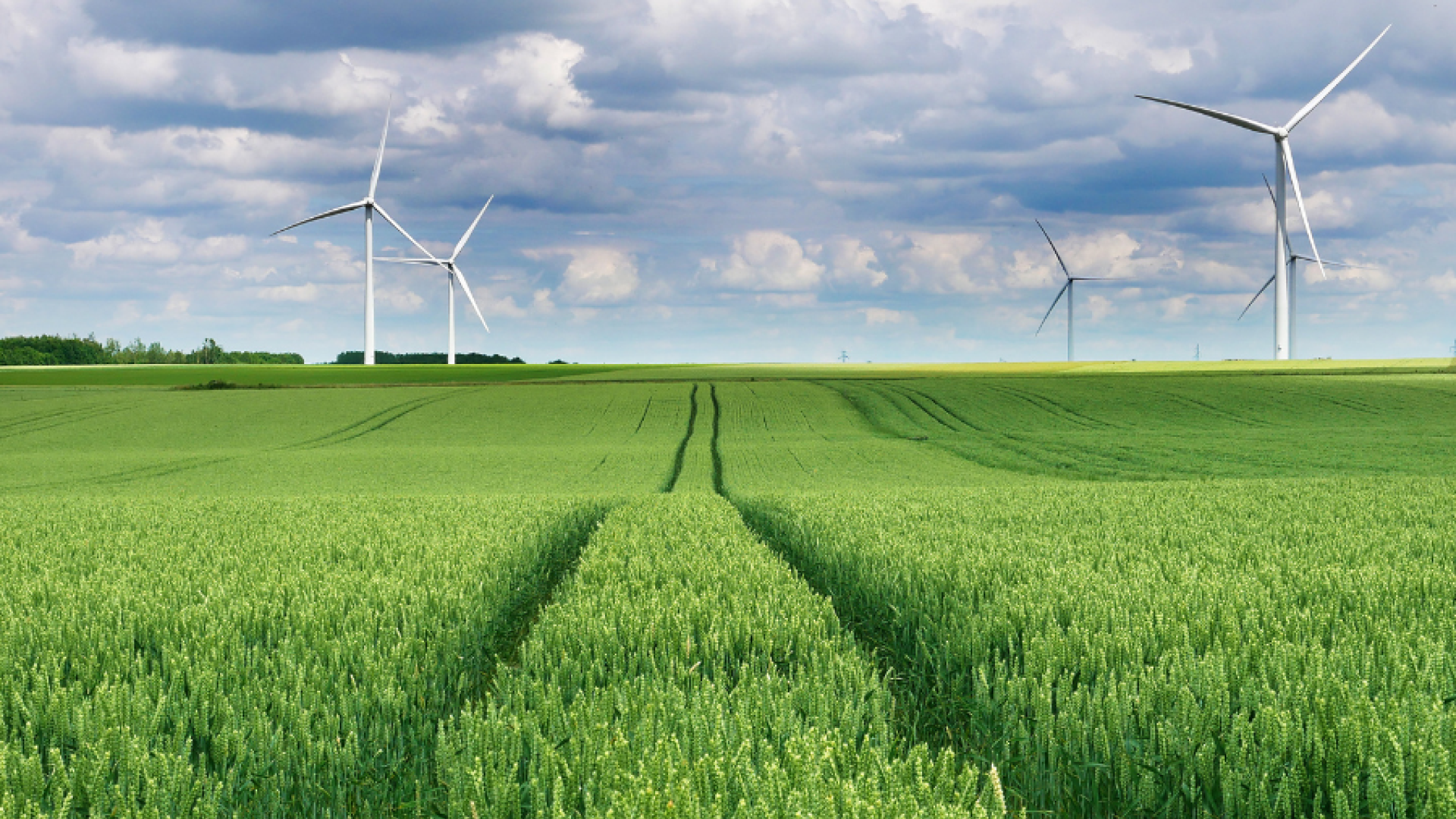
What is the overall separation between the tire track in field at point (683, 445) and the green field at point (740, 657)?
14146mm

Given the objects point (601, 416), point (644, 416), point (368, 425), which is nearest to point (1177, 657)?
point (601, 416)

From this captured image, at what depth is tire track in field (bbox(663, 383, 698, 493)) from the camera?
32.8 m

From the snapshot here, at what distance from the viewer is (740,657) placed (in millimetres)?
5926

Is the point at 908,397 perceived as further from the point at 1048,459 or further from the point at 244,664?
the point at 244,664

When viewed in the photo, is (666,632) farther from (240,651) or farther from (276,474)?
(276,474)

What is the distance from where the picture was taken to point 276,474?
35.3 metres

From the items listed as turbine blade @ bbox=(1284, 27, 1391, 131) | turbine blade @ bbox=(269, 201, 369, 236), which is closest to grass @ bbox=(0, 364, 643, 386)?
turbine blade @ bbox=(269, 201, 369, 236)

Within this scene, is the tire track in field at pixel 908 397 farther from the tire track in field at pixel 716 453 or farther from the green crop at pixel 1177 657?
the green crop at pixel 1177 657

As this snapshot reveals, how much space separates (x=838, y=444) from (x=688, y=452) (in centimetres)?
759

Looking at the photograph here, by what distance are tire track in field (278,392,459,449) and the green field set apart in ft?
108

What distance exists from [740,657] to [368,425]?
181 ft

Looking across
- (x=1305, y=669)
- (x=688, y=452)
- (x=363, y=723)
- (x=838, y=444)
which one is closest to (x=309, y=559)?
(x=363, y=723)

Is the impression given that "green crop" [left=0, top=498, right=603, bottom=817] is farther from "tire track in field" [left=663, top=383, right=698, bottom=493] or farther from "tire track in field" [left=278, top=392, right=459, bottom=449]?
"tire track in field" [left=278, top=392, right=459, bottom=449]

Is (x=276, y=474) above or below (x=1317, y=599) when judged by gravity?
below
